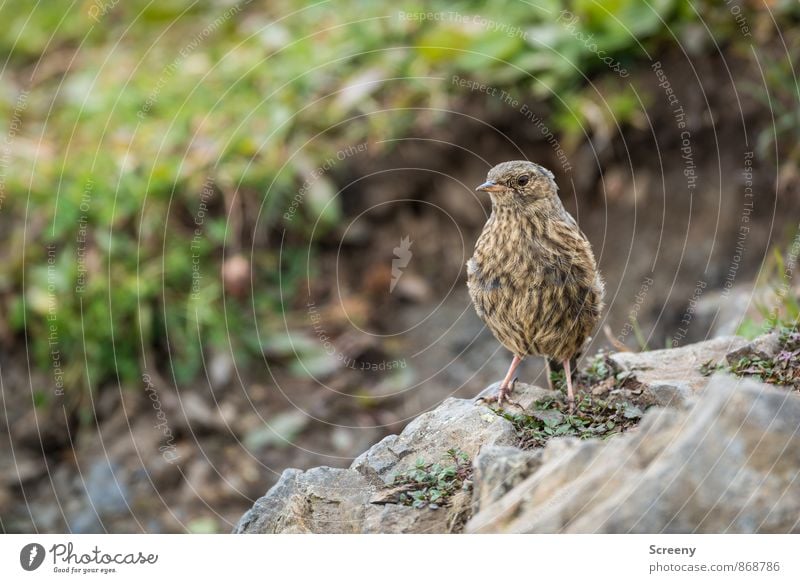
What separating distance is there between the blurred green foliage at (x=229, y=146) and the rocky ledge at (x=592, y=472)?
367 centimetres

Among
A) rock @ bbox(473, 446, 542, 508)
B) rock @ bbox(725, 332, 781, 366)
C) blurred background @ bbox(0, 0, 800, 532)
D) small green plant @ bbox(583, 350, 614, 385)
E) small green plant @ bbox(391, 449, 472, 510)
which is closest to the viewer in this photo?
rock @ bbox(473, 446, 542, 508)

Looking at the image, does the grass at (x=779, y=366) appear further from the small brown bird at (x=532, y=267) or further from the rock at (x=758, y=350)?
the small brown bird at (x=532, y=267)

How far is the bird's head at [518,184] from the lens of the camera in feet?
14.4

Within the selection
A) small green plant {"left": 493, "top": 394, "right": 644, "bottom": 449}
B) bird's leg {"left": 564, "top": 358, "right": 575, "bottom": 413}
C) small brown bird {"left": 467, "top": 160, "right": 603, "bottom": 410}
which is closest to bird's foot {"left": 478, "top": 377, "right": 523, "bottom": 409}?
small brown bird {"left": 467, "top": 160, "right": 603, "bottom": 410}

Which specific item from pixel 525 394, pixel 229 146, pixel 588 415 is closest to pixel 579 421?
pixel 588 415

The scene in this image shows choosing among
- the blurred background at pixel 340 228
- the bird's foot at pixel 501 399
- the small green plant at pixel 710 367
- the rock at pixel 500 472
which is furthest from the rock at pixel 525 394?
the blurred background at pixel 340 228

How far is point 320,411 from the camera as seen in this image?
24.2 feet

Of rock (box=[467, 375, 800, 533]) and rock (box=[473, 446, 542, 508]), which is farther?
rock (box=[473, 446, 542, 508])

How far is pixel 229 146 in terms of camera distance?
26.3 feet

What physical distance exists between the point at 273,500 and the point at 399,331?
12.7 feet

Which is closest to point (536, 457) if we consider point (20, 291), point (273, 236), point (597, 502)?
point (597, 502)

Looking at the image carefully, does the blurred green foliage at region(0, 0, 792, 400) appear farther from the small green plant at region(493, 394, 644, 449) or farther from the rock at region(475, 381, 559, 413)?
the small green plant at region(493, 394, 644, 449)

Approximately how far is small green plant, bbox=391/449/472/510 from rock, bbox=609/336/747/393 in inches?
41.7

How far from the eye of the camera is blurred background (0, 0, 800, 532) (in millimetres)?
7188
